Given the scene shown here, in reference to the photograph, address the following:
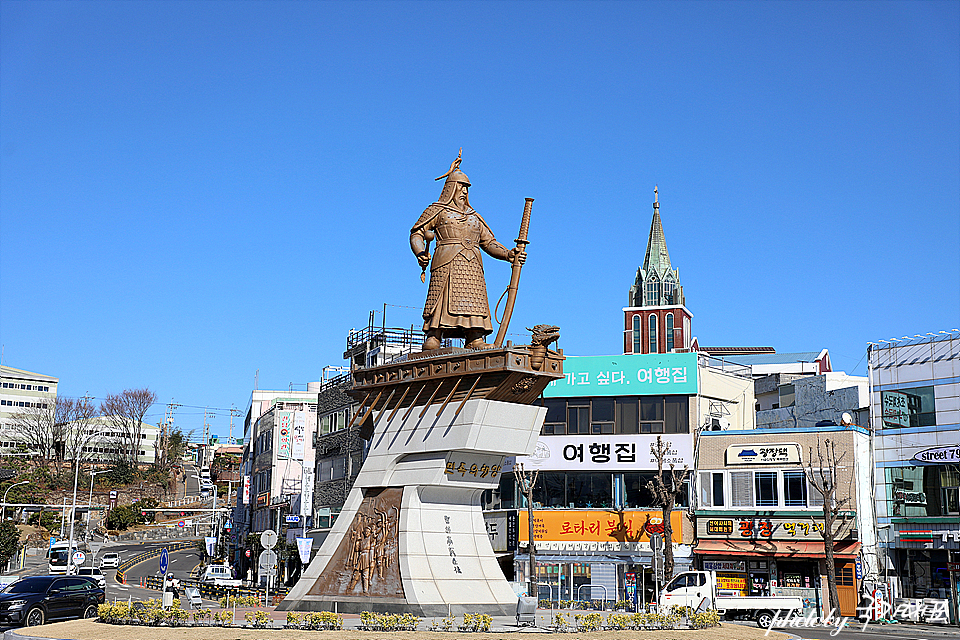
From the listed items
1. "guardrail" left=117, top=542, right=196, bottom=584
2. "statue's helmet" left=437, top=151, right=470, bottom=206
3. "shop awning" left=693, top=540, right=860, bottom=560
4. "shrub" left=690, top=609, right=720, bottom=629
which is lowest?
"guardrail" left=117, top=542, right=196, bottom=584

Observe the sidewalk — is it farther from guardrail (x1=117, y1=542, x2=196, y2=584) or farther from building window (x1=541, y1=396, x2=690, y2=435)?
guardrail (x1=117, y1=542, x2=196, y2=584)

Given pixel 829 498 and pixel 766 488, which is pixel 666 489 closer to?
pixel 766 488

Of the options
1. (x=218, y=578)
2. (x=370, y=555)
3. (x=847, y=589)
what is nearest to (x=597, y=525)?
(x=847, y=589)

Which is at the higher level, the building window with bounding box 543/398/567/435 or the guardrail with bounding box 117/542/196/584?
the building window with bounding box 543/398/567/435

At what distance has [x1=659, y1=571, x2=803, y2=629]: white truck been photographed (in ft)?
114


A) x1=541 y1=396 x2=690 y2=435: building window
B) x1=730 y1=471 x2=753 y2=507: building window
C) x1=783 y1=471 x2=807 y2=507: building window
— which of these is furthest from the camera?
x1=541 y1=396 x2=690 y2=435: building window

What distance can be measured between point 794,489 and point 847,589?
493 centimetres

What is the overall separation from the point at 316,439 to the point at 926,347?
36479mm

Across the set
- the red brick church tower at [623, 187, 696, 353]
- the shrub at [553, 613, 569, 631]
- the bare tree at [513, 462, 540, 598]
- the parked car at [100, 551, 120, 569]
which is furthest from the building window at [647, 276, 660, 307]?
the shrub at [553, 613, 569, 631]

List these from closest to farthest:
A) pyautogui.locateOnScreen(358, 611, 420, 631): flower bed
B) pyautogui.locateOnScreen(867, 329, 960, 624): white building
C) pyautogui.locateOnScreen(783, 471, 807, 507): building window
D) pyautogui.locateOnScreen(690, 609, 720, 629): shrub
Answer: pyautogui.locateOnScreen(358, 611, 420, 631): flower bed
pyautogui.locateOnScreen(690, 609, 720, 629): shrub
pyautogui.locateOnScreen(867, 329, 960, 624): white building
pyautogui.locateOnScreen(783, 471, 807, 507): building window

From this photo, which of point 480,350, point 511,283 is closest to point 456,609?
point 480,350

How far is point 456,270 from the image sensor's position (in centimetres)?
2822

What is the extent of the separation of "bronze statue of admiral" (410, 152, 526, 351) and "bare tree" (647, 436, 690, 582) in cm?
2140

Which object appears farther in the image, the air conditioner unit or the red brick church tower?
the red brick church tower
